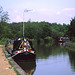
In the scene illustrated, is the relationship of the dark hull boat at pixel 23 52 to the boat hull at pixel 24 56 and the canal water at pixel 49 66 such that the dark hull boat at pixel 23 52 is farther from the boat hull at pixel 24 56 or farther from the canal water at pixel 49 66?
the canal water at pixel 49 66

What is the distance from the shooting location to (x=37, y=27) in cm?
9612

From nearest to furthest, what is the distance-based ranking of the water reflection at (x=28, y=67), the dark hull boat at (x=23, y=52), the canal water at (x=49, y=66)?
the canal water at (x=49, y=66) → the water reflection at (x=28, y=67) → the dark hull boat at (x=23, y=52)

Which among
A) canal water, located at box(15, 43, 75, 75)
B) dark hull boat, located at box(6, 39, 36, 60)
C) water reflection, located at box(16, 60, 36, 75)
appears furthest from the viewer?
dark hull boat, located at box(6, 39, 36, 60)

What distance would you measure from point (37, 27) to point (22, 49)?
7607 cm

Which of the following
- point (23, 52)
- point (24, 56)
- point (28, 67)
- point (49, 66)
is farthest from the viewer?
point (24, 56)

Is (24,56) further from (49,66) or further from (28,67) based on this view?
(49,66)

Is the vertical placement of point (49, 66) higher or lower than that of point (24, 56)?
lower

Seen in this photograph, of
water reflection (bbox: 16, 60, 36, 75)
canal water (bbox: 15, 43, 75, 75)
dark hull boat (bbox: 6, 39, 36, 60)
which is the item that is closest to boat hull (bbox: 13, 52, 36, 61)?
dark hull boat (bbox: 6, 39, 36, 60)

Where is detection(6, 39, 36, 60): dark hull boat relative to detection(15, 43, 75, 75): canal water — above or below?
above

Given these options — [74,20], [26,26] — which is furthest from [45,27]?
[74,20]

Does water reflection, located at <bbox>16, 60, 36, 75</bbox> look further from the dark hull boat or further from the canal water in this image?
the dark hull boat

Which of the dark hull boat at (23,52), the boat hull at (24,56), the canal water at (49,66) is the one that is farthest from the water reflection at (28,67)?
the dark hull boat at (23,52)

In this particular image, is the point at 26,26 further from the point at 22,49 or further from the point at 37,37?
the point at 22,49

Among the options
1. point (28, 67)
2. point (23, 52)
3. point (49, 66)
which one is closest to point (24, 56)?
point (23, 52)
